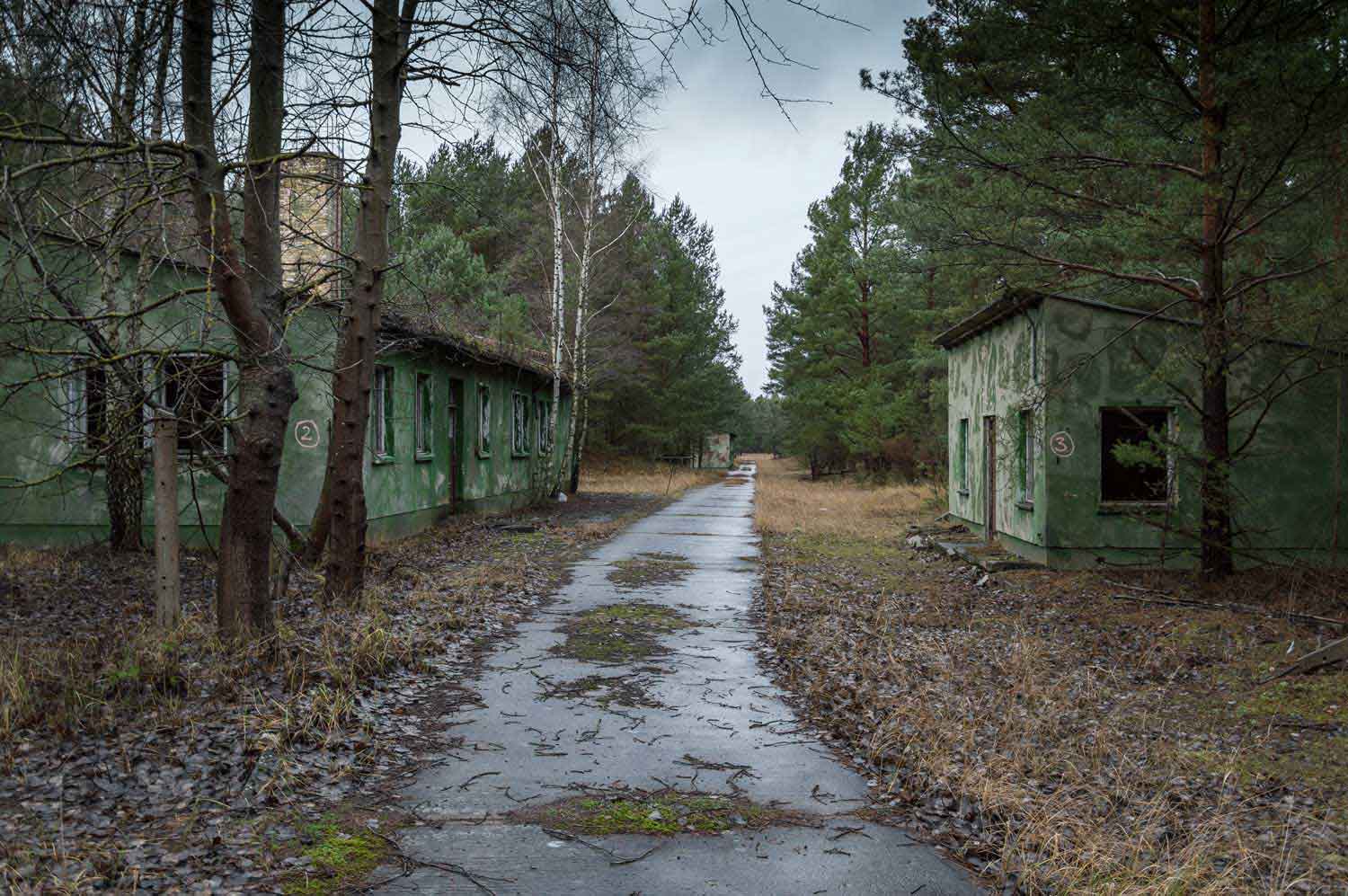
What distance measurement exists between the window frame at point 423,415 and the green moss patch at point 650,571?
4.87 metres

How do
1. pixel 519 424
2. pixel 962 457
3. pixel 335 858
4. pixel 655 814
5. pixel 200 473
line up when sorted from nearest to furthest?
pixel 335 858, pixel 655 814, pixel 200 473, pixel 962 457, pixel 519 424

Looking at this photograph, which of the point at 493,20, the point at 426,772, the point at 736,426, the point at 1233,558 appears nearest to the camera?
the point at 426,772

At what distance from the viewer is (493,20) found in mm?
7727

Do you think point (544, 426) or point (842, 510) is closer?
point (842, 510)

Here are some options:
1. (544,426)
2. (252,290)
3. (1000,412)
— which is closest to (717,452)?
(544,426)

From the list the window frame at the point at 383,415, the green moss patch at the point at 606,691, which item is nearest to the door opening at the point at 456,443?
the window frame at the point at 383,415

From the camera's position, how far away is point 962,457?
→ 19.9 metres

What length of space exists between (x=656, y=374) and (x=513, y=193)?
34.7 feet

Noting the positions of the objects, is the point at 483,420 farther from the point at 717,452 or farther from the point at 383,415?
the point at 717,452

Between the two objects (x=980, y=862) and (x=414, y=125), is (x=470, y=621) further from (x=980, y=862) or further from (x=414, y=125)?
(x=980, y=862)

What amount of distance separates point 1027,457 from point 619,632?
865cm

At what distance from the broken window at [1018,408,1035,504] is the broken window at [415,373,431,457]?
34.6 feet

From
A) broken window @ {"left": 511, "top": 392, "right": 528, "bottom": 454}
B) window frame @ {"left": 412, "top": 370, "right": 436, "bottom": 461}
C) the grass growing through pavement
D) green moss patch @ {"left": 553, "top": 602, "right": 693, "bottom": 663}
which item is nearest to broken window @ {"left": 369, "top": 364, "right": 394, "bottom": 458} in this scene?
window frame @ {"left": 412, "top": 370, "right": 436, "bottom": 461}

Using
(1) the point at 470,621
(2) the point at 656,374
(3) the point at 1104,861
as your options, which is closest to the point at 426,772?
(3) the point at 1104,861
